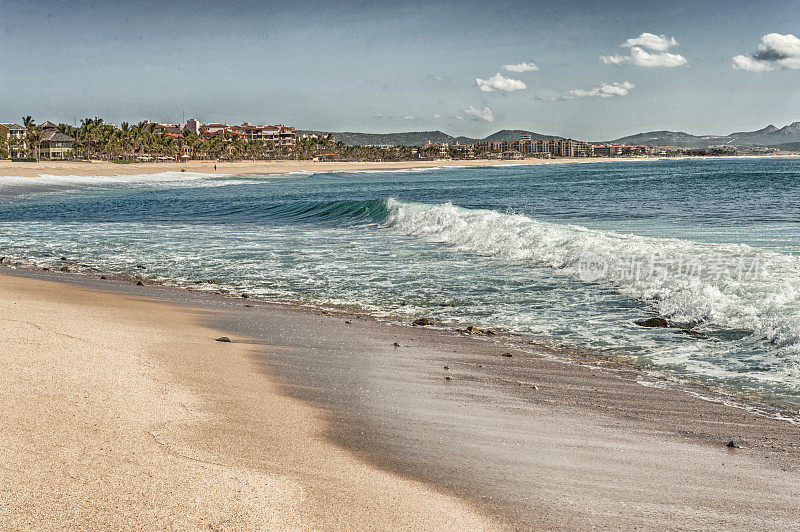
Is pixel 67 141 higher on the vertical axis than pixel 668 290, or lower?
higher

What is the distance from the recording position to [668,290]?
9.30 metres

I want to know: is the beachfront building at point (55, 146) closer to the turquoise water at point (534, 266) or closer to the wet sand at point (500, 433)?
the turquoise water at point (534, 266)

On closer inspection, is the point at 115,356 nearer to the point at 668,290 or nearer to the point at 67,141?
the point at 668,290

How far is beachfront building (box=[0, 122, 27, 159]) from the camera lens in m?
109

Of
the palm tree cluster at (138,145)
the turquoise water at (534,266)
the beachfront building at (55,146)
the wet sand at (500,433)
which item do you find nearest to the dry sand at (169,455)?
the wet sand at (500,433)

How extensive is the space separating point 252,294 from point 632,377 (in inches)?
261

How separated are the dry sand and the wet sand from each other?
0.09 ft

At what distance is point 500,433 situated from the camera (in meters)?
4.25

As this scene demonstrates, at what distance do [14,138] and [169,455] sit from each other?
128687 millimetres

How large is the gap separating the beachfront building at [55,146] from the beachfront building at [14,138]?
10.0 ft

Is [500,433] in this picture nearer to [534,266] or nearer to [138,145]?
[534,266]

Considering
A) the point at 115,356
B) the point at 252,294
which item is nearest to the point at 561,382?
the point at 115,356

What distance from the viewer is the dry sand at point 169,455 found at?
9.17 ft

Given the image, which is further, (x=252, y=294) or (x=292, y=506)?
(x=252, y=294)
